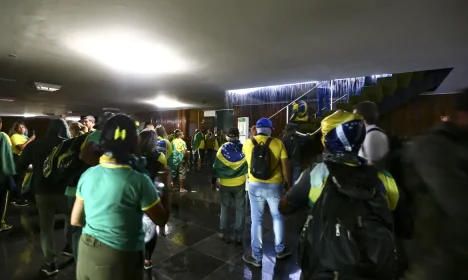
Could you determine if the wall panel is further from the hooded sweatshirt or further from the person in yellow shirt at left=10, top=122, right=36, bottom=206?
the person in yellow shirt at left=10, top=122, right=36, bottom=206

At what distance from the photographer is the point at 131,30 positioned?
259 centimetres

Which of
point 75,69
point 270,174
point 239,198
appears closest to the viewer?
point 270,174

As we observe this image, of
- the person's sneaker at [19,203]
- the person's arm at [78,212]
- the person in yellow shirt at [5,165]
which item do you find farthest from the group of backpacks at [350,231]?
the person's sneaker at [19,203]

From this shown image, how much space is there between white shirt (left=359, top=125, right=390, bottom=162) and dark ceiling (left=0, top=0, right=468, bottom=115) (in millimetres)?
1207

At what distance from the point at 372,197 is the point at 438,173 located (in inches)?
14.6

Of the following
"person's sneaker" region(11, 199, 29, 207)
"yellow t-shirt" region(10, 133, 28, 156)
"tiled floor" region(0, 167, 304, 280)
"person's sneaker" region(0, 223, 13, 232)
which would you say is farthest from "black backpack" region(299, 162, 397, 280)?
"person's sneaker" region(11, 199, 29, 207)

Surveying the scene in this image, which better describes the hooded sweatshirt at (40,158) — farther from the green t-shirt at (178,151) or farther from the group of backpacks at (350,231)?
the green t-shirt at (178,151)

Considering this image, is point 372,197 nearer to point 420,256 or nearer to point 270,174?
point 420,256

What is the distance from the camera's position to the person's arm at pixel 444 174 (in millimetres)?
1030

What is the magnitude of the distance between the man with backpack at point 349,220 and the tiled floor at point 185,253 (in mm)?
717

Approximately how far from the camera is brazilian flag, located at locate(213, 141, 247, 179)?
299 cm

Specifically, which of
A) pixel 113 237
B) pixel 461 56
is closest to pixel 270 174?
pixel 113 237

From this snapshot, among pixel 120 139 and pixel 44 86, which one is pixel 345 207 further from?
pixel 44 86

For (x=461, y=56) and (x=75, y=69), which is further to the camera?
(x=75, y=69)
